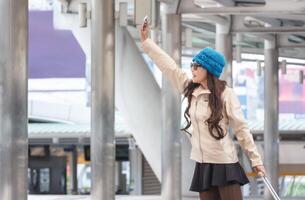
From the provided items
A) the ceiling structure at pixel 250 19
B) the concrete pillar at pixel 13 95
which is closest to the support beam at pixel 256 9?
the ceiling structure at pixel 250 19

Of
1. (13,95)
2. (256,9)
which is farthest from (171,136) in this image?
(13,95)

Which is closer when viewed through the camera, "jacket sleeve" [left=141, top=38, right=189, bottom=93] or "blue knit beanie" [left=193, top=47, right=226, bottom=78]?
"blue knit beanie" [left=193, top=47, right=226, bottom=78]

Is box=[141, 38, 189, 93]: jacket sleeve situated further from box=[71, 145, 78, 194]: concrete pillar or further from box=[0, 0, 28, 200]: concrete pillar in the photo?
box=[71, 145, 78, 194]: concrete pillar

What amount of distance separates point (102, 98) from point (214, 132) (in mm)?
7717

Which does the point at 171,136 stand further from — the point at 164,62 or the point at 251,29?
the point at 164,62

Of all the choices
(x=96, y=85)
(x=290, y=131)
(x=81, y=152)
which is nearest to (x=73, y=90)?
(x=81, y=152)

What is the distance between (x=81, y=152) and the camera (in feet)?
107

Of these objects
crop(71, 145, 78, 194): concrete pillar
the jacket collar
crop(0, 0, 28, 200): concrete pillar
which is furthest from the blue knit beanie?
crop(71, 145, 78, 194): concrete pillar

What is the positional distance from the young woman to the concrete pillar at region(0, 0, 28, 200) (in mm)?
2632

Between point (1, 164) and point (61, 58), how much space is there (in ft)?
87.4

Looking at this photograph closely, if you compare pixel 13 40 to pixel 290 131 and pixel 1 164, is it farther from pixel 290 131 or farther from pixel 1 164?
pixel 290 131

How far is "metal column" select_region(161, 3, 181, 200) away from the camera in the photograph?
16.2m

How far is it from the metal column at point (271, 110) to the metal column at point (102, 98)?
40.1 feet

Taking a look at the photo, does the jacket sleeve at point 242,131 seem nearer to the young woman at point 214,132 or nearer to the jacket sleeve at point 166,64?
the young woman at point 214,132
